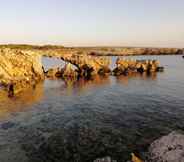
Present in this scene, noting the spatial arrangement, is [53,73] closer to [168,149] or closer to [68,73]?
[68,73]

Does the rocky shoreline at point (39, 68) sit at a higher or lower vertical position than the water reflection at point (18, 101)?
higher

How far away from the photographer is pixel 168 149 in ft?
79.7

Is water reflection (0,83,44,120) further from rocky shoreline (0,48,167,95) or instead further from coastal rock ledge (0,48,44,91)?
coastal rock ledge (0,48,44,91)

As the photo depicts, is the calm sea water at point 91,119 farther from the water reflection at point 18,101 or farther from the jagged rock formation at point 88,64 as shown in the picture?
the jagged rock formation at point 88,64

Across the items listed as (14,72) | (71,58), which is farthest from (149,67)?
(14,72)

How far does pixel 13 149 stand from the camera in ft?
88.9

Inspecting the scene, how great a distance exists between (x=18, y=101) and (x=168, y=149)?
34489 mm

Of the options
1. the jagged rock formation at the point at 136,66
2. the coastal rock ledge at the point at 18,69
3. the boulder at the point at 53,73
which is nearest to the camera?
the coastal rock ledge at the point at 18,69

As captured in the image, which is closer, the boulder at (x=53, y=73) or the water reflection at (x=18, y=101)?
the water reflection at (x=18, y=101)

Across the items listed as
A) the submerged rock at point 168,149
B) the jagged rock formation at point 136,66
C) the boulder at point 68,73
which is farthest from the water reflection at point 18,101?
the jagged rock formation at point 136,66

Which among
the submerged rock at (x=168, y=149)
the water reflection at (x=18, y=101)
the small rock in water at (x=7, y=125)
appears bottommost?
the water reflection at (x=18, y=101)

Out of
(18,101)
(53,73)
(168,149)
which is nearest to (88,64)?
(53,73)

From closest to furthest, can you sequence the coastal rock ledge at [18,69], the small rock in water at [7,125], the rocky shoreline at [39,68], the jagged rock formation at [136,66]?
the small rock in water at [7,125] → the coastal rock ledge at [18,69] → the rocky shoreline at [39,68] → the jagged rock formation at [136,66]

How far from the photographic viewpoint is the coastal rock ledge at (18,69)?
6731cm
